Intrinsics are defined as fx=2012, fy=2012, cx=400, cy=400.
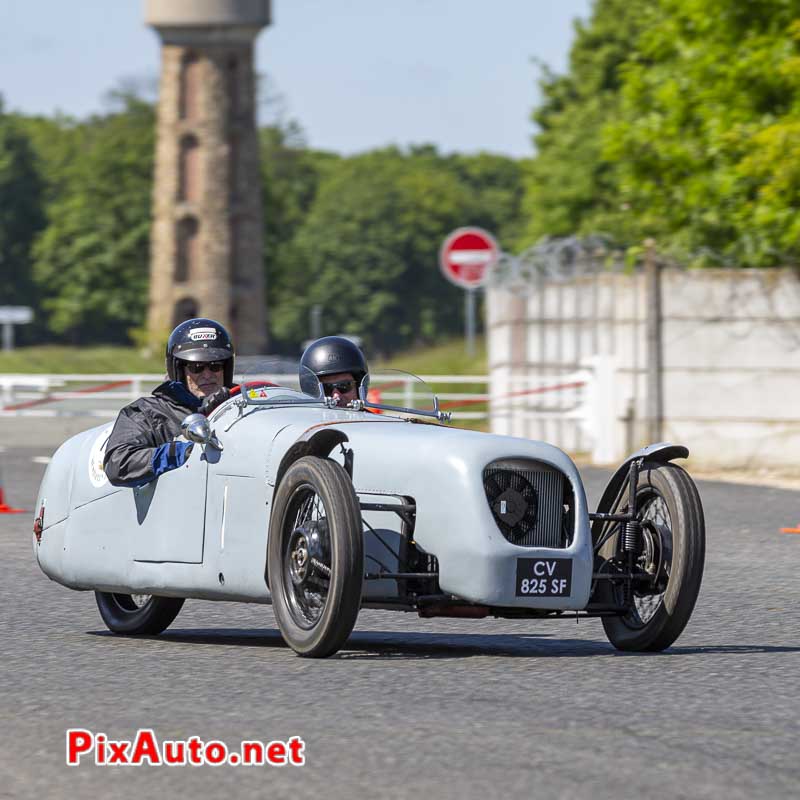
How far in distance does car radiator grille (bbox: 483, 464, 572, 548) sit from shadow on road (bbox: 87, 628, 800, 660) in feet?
1.90

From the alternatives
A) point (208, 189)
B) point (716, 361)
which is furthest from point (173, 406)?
point (208, 189)

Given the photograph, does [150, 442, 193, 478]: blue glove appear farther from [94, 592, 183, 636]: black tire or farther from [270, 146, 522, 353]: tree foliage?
[270, 146, 522, 353]: tree foliage

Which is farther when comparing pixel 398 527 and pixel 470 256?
pixel 470 256

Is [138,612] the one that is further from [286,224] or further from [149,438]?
[286,224]

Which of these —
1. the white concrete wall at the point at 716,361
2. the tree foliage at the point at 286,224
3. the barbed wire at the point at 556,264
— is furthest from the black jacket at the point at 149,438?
the tree foliage at the point at 286,224

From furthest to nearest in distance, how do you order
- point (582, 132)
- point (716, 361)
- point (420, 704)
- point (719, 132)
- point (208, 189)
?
point (208, 189)
point (582, 132)
point (719, 132)
point (716, 361)
point (420, 704)

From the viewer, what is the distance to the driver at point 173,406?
9.28 m

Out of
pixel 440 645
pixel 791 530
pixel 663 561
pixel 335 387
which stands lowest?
pixel 791 530

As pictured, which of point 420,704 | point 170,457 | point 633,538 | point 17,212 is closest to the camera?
point 420,704

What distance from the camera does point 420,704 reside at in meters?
6.95

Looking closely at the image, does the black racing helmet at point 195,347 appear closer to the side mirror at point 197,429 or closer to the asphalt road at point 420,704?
the side mirror at point 197,429

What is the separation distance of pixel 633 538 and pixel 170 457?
216 cm

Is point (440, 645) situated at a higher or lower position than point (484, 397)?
lower

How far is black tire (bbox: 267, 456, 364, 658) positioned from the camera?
7859mm
